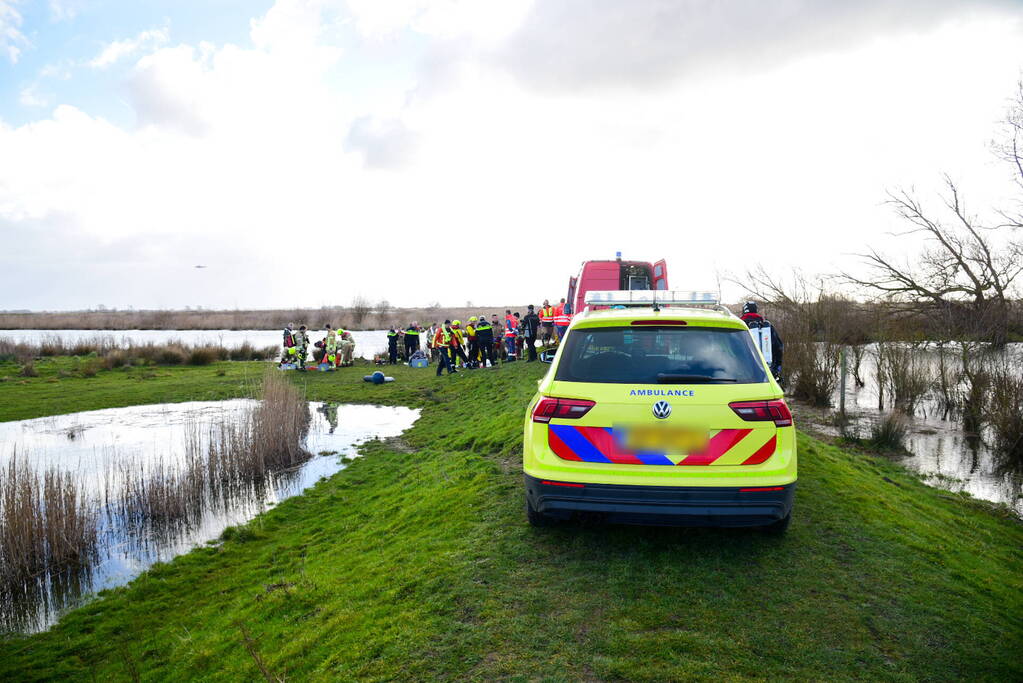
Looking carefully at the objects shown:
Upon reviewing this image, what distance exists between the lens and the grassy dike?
3549mm

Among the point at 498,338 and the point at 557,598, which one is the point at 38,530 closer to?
the point at 557,598

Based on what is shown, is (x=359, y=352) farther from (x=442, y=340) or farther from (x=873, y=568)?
(x=873, y=568)

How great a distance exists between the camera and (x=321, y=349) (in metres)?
29.4

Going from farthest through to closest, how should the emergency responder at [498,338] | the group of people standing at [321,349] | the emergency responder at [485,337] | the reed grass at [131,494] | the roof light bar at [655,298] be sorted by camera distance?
the emergency responder at [498,338] → the group of people standing at [321,349] → the emergency responder at [485,337] → the reed grass at [131,494] → the roof light bar at [655,298]

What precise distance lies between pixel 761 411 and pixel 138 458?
1179 cm

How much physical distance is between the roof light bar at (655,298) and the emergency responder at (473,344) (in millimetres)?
18207

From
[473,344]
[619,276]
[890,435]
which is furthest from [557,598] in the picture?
[473,344]

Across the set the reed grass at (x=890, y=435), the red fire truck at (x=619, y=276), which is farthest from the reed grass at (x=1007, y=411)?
the red fire truck at (x=619, y=276)

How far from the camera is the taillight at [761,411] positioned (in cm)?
414

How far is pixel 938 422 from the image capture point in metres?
14.7

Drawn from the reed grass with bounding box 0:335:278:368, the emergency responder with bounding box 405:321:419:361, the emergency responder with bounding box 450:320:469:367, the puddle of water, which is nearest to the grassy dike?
the puddle of water

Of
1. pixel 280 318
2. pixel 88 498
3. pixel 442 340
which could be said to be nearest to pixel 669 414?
pixel 88 498

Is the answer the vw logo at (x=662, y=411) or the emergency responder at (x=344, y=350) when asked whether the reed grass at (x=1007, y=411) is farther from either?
the emergency responder at (x=344, y=350)

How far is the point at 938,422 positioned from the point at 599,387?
13960mm
